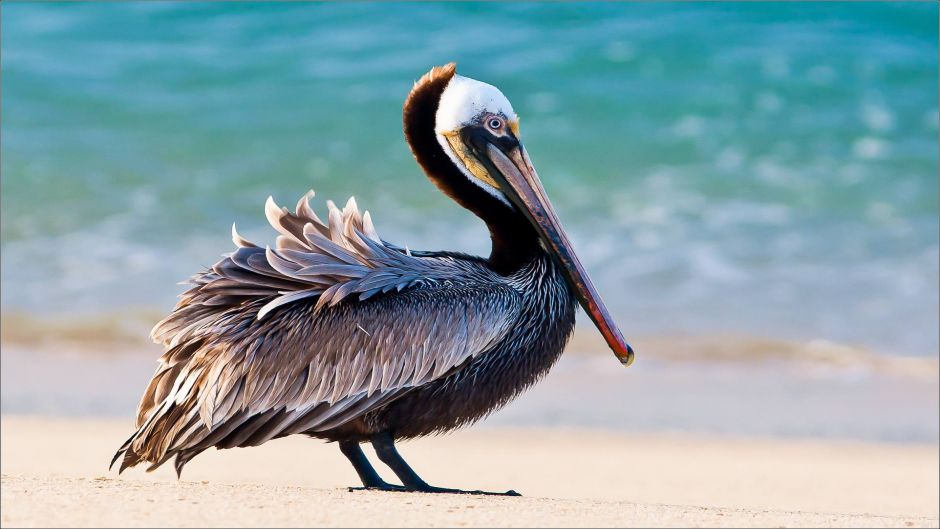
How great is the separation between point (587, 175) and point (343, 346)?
340 inches

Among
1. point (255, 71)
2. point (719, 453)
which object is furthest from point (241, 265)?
point (255, 71)

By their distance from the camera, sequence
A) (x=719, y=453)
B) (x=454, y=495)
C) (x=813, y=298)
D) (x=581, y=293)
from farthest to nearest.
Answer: (x=813, y=298) < (x=719, y=453) < (x=581, y=293) < (x=454, y=495)

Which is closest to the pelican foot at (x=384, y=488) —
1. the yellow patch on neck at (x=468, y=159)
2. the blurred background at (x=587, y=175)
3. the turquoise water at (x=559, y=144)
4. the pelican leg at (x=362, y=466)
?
the pelican leg at (x=362, y=466)

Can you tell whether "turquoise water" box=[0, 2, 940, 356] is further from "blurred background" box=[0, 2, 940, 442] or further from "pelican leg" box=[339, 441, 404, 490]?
"pelican leg" box=[339, 441, 404, 490]

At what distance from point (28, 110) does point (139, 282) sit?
5.26 metres

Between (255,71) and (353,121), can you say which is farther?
(255,71)

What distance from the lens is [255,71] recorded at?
15.7m

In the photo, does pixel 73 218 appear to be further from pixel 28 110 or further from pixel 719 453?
pixel 719 453

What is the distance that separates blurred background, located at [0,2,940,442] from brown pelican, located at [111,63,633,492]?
3.10 metres

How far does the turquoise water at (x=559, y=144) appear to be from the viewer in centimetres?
1082

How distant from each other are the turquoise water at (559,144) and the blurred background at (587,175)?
35mm

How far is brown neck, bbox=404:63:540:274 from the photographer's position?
5.59 meters

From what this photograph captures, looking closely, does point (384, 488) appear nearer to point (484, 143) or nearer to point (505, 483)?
point (484, 143)

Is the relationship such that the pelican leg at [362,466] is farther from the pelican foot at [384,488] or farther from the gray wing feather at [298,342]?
the gray wing feather at [298,342]
